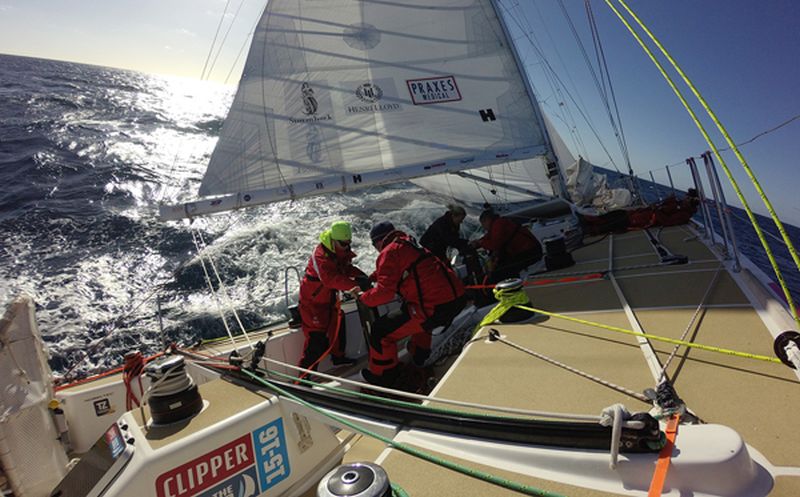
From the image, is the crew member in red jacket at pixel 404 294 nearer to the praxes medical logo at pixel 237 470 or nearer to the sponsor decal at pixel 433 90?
the praxes medical logo at pixel 237 470

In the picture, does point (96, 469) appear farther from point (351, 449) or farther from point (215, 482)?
point (351, 449)

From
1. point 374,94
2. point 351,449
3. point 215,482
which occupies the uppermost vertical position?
point 374,94

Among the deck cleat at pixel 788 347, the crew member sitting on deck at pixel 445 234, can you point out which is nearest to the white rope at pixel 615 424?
the deck cleat at pixel 788 347

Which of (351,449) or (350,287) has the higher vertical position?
(350,287)

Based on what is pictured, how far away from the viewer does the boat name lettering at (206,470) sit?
176 centimetres

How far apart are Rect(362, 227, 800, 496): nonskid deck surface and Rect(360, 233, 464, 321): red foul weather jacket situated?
416 millimetres

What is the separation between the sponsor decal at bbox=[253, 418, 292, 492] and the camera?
79.3 inches

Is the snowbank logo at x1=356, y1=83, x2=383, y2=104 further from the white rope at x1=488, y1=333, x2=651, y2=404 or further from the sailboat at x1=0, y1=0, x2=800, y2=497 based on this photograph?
the white rope at x1=488, y1=333, x2=651, y2=404

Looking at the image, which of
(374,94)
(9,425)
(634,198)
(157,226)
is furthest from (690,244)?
(157,226)

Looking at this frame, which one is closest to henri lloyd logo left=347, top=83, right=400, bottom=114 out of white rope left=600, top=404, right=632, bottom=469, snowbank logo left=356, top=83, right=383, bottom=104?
snowbank logo left=356, top=83, right=383, bottom=104

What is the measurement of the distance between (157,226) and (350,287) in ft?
24.3

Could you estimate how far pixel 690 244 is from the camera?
4.38 m

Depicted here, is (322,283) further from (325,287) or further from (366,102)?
(366,102)

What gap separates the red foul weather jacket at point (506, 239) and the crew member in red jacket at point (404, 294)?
4.11 ft
